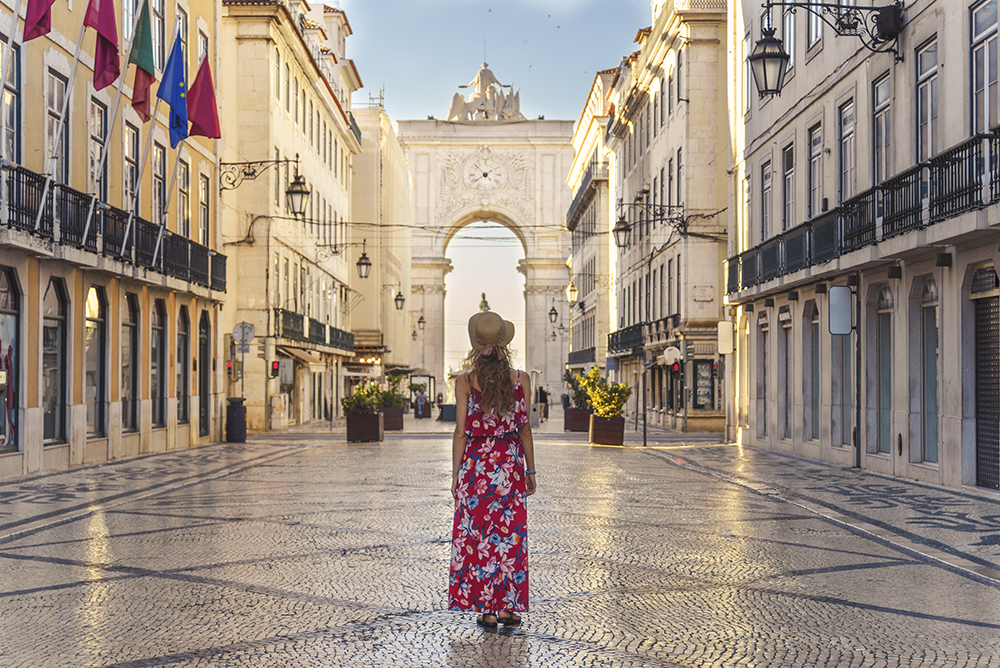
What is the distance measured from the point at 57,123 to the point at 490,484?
15.0 metres

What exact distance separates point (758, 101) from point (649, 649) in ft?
77.1

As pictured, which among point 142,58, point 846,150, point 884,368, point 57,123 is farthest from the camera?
point 846,150

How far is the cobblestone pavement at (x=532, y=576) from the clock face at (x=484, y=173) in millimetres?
79154

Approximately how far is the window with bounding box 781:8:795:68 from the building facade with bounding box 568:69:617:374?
32.0 metres

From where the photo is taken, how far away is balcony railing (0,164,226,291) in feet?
57.5

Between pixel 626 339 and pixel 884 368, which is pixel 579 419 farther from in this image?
pixel 884 368

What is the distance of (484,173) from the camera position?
95.2 meters

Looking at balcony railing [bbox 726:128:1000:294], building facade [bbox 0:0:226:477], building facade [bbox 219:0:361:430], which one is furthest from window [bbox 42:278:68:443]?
balcony railing [bbox 726:128:1000:294]

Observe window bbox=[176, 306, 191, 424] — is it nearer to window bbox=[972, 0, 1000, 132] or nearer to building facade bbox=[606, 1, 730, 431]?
building facade bbox=[606, 1, 730, 431]

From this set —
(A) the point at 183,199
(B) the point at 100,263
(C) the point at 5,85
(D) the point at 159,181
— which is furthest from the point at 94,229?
(A) the point at 183,199

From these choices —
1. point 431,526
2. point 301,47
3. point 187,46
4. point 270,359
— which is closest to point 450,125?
point 301,47

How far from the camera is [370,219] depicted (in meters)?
64.0

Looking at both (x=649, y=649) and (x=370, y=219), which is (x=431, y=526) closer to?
(x=649, y=649)

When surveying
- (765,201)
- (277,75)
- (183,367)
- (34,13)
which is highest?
(277,75)
